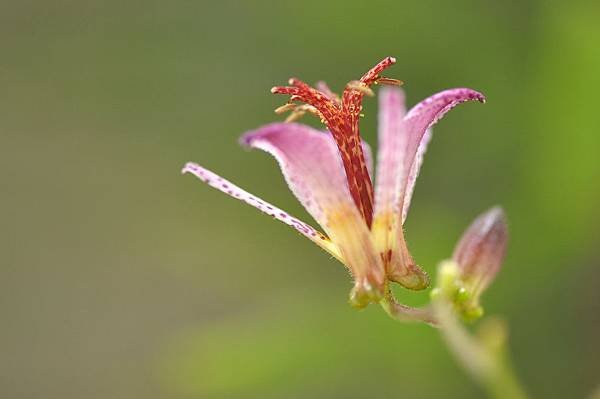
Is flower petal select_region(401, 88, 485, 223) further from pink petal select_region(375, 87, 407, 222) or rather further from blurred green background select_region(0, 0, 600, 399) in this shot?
blurred green background select_region(0, 0, 600, 399)

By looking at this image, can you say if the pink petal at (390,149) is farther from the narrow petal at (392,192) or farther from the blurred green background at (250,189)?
the blurred green background at (250,189)

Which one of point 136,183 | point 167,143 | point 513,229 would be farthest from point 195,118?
point 513,229

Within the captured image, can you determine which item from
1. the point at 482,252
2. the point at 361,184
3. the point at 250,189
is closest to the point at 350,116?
the point at 361,184

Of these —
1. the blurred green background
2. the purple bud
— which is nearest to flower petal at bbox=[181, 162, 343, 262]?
the purple bud

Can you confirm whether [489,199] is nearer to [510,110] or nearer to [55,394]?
[510,110]

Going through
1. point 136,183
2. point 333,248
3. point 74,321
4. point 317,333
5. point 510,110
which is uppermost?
point 136,183

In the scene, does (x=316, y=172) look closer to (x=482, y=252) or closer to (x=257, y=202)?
→ (x=257, y=202)
